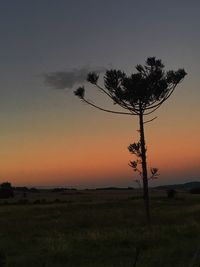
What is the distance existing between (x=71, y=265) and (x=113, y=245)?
417 centimetres

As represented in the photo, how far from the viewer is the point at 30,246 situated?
64.5 feet

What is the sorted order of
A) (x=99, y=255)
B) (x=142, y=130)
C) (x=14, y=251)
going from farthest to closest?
(x=142, y=130), (x=14, y=251), (x=99, y=255)

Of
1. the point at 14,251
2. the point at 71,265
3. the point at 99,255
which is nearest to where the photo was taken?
the point at 71,265

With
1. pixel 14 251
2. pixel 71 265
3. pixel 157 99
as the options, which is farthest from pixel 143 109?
pixel 71 265

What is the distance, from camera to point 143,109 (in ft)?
82.1

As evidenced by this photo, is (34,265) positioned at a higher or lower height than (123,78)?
lower

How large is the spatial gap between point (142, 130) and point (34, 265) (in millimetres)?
10556

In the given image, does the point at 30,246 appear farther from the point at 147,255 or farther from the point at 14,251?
the point at 147,255

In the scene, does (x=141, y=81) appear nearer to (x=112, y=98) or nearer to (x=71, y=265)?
(x=112, y=98)

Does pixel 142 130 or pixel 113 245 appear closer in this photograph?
pixel 113 245

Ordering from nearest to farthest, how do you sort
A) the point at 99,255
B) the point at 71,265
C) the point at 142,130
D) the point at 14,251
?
the point at 71,265 < the point at 99,255 < the point at 14,251 < the point at 142,130

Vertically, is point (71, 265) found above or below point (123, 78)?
below

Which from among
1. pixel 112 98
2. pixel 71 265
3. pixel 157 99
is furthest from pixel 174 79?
pixel 71 265

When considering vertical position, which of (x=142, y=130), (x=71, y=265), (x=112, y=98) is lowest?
(x=71, y=265)
